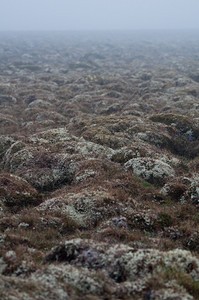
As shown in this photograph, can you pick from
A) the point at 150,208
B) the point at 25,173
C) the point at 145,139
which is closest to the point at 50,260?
the point at 150,208

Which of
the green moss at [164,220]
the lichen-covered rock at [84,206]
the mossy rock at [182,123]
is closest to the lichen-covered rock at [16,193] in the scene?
the lichen-covered rock at [84,206]

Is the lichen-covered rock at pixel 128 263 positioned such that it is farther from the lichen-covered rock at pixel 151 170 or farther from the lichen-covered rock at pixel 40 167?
the lichen-covered rock at pixel 40 167

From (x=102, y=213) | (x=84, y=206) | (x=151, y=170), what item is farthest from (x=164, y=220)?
(x=151, y=170)

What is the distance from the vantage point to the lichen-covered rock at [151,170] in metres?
16.5

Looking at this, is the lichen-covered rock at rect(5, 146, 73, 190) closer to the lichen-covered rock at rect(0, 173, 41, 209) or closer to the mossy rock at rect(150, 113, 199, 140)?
the lichen-covered rock at rect(0, 173, 41, 209)

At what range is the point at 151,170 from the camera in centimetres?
1681

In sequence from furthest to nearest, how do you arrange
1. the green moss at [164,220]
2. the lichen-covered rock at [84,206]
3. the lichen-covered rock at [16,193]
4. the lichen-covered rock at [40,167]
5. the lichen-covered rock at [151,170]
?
the lichen-covered rock at [40,167] → the lichen-covered rock at [151,170] → the lichen-covered rock at [16,193] → the lichen-covered rock at [84,206] → the green moss at [164,220]

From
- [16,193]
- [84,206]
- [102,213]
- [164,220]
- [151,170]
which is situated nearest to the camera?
[164,220]

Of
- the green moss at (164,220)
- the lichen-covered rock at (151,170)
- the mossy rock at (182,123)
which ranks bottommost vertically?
the green moss at (164,220)

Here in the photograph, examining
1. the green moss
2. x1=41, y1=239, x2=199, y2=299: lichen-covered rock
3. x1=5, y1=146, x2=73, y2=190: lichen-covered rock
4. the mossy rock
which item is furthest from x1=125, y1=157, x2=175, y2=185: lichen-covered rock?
the mossy rock

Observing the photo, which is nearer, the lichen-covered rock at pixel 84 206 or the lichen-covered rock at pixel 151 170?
the lichen-covered rock at pixel 84 206

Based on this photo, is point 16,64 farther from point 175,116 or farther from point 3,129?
point 175,116

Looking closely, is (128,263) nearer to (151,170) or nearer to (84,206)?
(84,206)

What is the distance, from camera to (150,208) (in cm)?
1280
